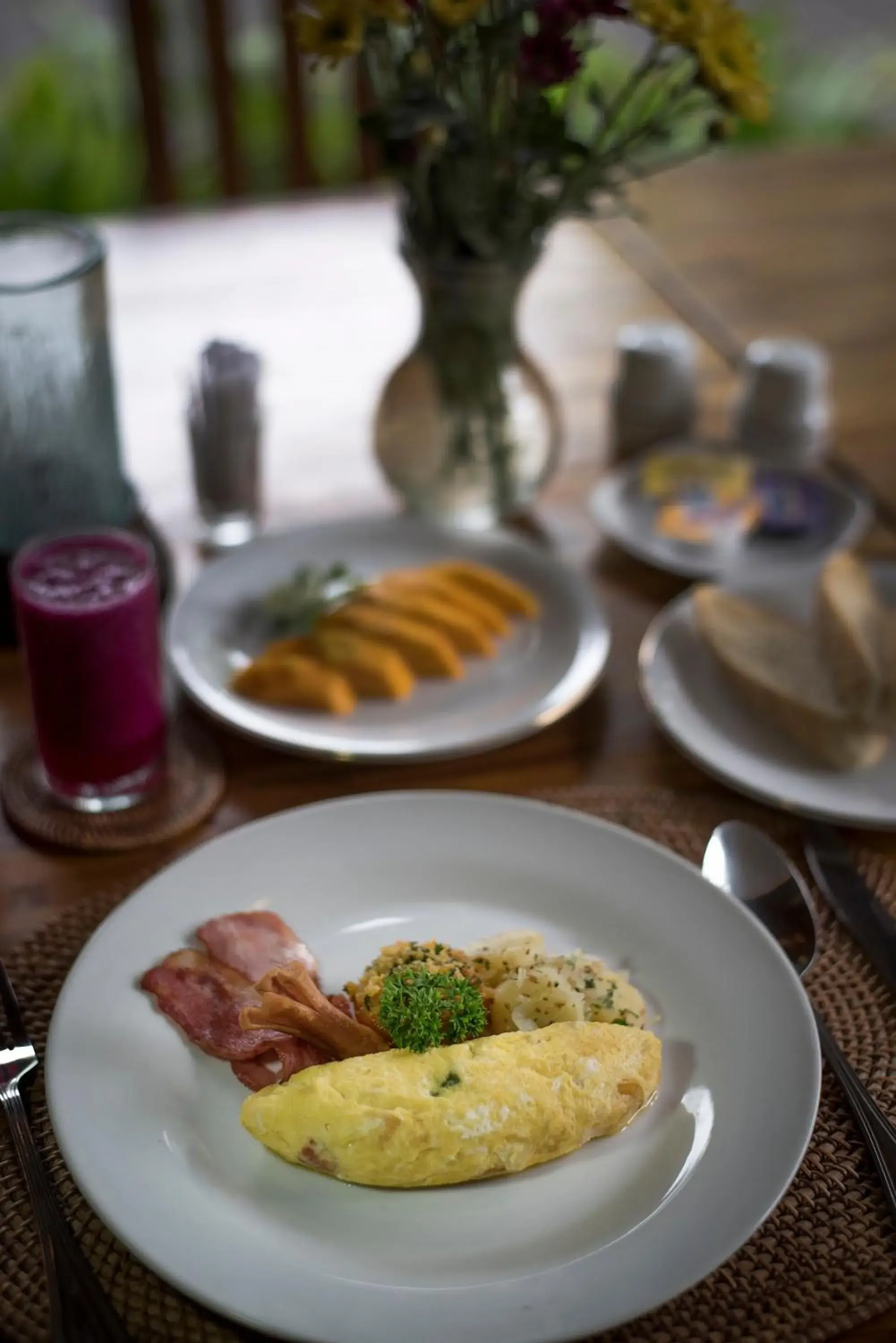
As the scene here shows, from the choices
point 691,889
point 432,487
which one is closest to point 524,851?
point 691,889

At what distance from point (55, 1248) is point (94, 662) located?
533 mm

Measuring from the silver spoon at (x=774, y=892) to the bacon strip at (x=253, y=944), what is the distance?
13.5 inches

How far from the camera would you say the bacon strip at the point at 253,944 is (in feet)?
3.51

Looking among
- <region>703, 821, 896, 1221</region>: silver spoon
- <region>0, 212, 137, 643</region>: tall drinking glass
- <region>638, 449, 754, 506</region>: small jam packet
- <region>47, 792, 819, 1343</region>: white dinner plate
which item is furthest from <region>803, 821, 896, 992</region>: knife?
<region>0, 212, 137, 643</region>: tall drinking glass

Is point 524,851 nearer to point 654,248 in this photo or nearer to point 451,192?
point 451,192

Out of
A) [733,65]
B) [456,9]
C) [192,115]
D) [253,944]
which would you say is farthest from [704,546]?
[192,115]

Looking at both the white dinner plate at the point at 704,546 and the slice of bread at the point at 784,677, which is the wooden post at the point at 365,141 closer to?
the white dinner plate at the point at 704,546

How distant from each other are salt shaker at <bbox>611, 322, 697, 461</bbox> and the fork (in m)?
1.18

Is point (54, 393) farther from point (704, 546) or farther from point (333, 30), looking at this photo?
point (704, 546)

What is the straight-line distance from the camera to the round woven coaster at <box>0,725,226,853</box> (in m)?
1.27

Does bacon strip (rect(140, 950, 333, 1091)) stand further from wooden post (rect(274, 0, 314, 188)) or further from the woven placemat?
wooden post (rect(274, 0, 314, 188))

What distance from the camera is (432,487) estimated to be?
165 centimetres

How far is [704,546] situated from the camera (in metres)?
1.68

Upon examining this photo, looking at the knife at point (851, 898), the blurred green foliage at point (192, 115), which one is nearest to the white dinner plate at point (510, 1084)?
the knife at point (851, 898)
